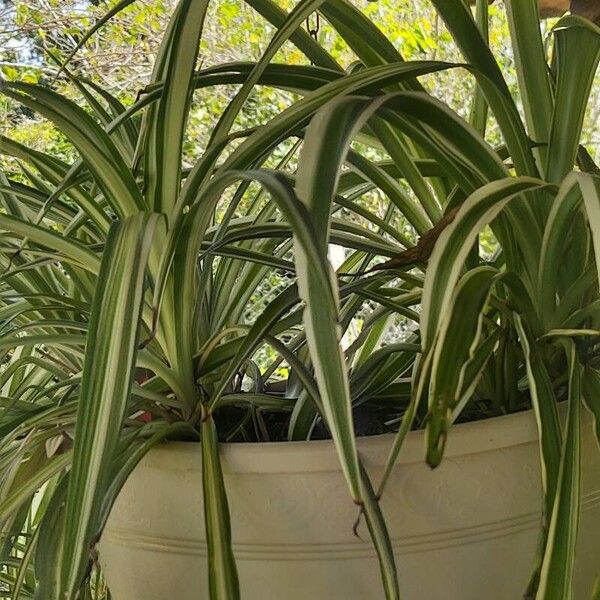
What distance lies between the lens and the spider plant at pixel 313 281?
386mm

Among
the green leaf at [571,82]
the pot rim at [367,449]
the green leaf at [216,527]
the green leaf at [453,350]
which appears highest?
the green leaf at [571,82]

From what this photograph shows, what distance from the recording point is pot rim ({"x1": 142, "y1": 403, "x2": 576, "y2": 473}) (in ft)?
1.48

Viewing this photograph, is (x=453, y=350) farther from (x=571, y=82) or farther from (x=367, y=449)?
(x=571, y=82)

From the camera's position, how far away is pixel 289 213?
0.37 meters

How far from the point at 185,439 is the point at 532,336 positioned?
0.23m

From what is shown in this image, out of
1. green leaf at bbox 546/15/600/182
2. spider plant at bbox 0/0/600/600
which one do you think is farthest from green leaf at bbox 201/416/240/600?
green leaf at bbox 546/15/600/182

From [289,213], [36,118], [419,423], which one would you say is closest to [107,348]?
[289,213]

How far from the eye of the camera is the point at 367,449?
17.8 inches

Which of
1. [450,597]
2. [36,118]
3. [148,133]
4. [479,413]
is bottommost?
[450,597]

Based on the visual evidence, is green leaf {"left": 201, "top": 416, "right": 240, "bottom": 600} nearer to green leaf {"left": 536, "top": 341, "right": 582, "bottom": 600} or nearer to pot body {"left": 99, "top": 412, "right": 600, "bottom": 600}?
pot body {"left": 99, "top": 412, "right": 600, "bottom": 600}

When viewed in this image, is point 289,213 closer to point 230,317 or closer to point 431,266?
point 431,266

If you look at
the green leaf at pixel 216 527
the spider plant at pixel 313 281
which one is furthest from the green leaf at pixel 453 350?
the green leaf at pixel 216 527

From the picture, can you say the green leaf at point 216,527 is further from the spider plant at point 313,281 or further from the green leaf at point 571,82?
the green leaf at point 571,82

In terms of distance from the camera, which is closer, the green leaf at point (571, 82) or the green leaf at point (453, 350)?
the green leaf at point (453, 350)
